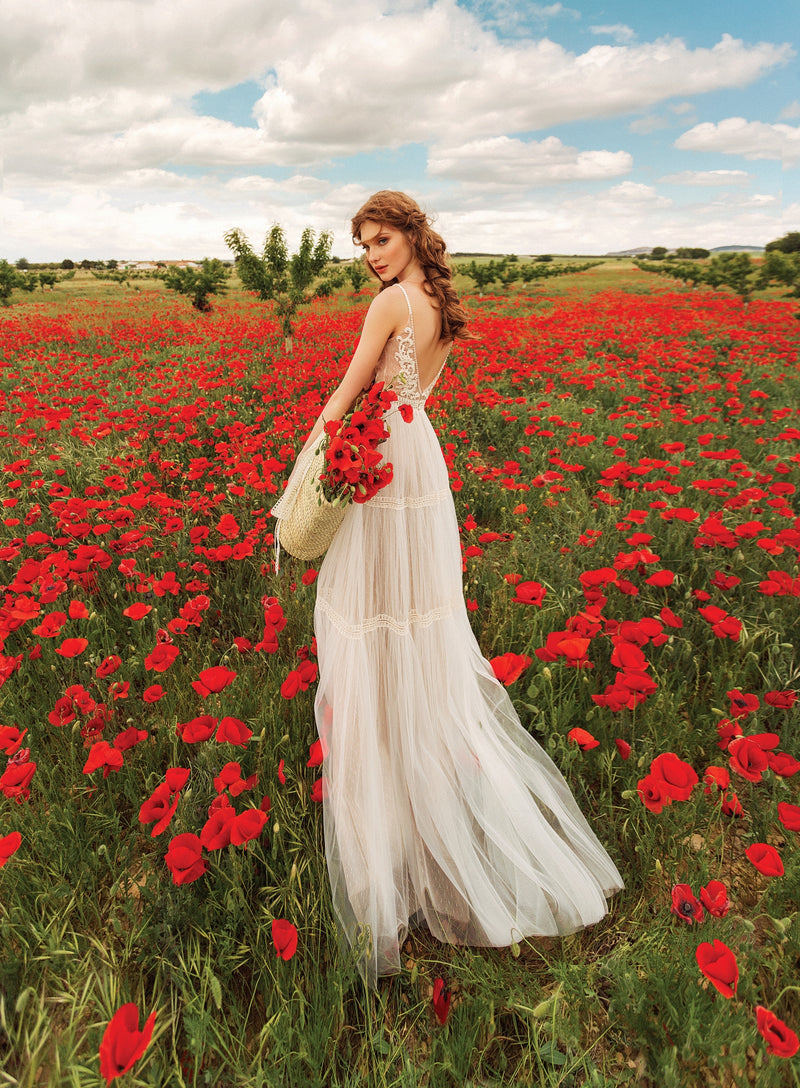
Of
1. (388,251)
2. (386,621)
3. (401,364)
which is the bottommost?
(386,621)

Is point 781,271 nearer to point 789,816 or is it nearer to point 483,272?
point 483,272

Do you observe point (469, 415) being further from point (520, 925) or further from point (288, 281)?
point (288, 281)

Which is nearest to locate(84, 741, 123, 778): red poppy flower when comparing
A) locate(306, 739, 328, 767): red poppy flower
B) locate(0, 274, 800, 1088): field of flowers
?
locate(0, 274, 800, 1088): field of flowers

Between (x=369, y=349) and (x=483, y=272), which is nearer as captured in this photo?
(x=369, y=349)

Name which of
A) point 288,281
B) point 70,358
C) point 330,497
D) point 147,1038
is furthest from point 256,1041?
point 288,281

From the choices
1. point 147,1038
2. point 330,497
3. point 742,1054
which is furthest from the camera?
point 330,497

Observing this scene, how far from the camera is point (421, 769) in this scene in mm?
1991

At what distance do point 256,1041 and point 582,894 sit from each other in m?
1.06

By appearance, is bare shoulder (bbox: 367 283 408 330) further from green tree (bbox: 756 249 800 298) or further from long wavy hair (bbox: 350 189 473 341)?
green tree (bbox: 756 249 800 298)


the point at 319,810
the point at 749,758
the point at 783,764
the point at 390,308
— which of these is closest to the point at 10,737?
the point at 319,810

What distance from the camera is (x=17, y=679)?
258 cm

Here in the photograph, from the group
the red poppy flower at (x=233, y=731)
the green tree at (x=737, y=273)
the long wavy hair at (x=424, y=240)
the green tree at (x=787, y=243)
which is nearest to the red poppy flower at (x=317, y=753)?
the red poppy flower at (x=233, y=731)

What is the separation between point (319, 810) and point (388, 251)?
81.3 inches

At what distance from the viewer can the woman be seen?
1.81 meters
